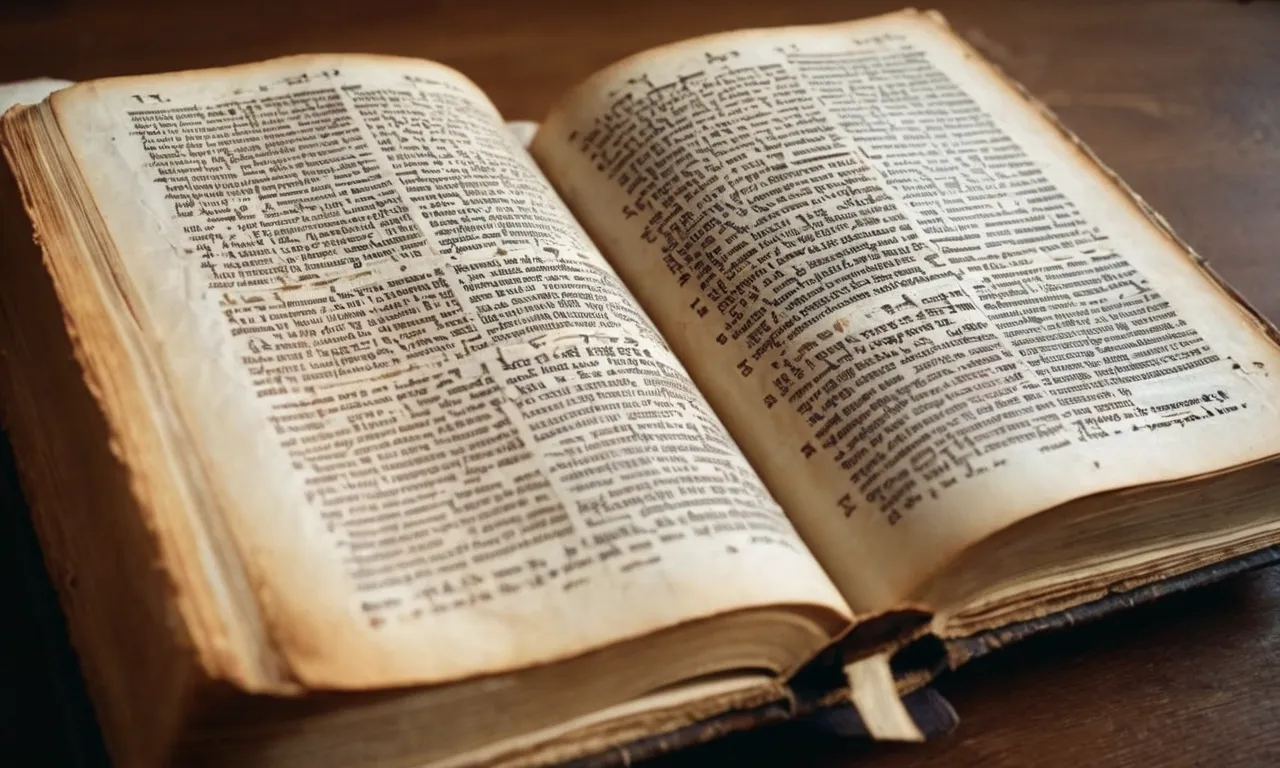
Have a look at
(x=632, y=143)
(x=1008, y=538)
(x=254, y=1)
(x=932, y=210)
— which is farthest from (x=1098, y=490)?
(x=254, y=1)

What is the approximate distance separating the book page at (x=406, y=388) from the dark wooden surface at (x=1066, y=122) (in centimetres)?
11

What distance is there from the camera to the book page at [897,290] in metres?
0.57

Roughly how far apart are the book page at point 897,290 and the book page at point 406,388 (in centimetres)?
4

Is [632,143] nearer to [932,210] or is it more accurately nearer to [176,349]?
[932,210]

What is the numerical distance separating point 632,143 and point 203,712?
425 millimetres

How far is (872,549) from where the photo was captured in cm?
56

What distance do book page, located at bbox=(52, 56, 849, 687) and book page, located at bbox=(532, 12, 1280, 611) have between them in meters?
0.04

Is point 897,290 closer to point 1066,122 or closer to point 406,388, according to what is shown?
point 406,388

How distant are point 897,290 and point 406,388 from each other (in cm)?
25

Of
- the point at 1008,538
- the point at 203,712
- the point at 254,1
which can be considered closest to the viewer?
the point at 203,712

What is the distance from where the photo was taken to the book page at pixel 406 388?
48 centimetres

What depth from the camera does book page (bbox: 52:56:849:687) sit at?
1.58 feet

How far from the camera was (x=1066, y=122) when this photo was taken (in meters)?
Answer: 0.99

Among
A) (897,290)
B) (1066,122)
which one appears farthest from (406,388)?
(1066,122)
